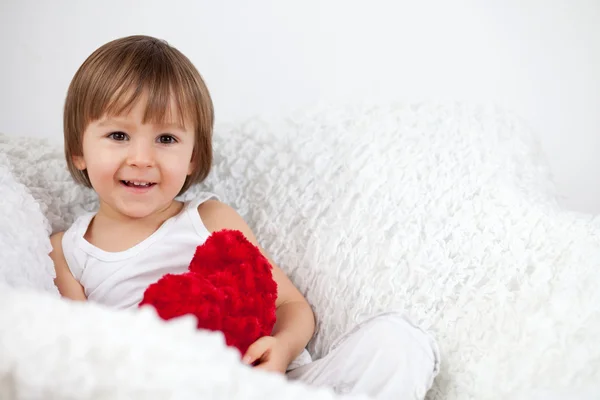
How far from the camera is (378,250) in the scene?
105cm

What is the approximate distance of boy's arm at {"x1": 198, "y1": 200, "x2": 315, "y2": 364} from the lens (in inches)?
38.8

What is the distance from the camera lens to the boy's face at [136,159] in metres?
0.99

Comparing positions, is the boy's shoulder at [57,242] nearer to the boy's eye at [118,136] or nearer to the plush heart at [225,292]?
the boy's eye at [118,136]

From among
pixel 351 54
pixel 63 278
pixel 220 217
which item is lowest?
pixel 63 278

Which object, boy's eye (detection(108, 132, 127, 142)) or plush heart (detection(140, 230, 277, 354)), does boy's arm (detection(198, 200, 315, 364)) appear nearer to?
plush heart (detection(140, 230, 277, 354))

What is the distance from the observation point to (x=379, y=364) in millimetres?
837

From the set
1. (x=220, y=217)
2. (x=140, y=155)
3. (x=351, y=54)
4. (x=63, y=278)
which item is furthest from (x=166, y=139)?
(x=351, y=54)

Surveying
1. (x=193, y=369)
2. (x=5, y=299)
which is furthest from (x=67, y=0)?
(x=193, y=369)

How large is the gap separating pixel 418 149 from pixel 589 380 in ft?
1.56

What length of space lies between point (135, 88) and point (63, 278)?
32cm

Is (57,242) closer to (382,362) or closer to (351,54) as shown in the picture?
(382,362)

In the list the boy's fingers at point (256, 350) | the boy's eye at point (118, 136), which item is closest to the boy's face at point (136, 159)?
the boy's eye at point (118, 136)

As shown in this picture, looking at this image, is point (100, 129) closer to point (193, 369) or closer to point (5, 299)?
point (5, 299)

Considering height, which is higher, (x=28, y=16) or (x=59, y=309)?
(x=28, y=16)
